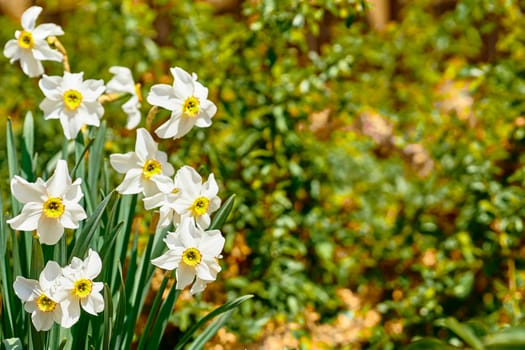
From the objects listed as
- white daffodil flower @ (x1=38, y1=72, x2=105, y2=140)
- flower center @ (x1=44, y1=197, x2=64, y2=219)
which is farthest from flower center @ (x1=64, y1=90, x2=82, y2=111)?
flower center @ (x1=44, y1=197, x2=64, y2=219)

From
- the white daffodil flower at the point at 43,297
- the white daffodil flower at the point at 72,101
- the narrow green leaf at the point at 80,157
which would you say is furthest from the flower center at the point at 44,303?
the white daffodil flower at the point at 72,101

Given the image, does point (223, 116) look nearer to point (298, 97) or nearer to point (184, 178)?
point (298, 97)

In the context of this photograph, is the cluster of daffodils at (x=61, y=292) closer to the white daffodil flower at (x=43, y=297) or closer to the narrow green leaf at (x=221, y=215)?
the white daffodil flower at (x=43, y=297)

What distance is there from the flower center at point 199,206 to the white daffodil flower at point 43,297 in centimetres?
29

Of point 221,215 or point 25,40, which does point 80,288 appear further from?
point 25,40

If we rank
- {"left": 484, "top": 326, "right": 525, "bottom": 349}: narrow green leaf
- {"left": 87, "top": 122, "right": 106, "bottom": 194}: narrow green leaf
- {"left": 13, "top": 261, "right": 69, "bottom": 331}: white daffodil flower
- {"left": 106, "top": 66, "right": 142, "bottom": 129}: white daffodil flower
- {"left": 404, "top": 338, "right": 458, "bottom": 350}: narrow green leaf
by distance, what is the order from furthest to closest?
{"left": 106, "top": 66, "right": 142, "bottom": 129}: white daffodil flower < {"left": 87, "top": 122, "right": 106, "bottom": 194}: narrow green leaf < {"left": 13, "top": 261, "right": 69, "bottom": 331}: white daffodil flower < {"left": 404, "top": 338, "right": 458, "bottom": 350}: narrow green leaf < {"left": 484, "top": 326, "right": 525, "bottom": 349}: narrow green leaf

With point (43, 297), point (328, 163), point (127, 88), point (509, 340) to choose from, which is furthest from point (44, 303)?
point (328, 163)

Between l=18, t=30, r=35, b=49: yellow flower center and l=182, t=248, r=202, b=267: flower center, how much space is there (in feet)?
2.22

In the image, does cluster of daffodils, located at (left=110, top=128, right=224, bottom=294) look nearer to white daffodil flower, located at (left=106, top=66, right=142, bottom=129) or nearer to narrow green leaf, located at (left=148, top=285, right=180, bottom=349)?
narrow green leaf, located at (left=148, top=285, right=180, bottom=349)

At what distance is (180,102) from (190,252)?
1.08ft

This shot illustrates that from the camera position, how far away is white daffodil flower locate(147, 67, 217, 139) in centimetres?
158

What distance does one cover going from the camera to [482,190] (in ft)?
7.98

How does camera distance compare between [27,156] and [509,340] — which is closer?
[509,340]

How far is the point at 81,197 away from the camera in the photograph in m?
1.47
